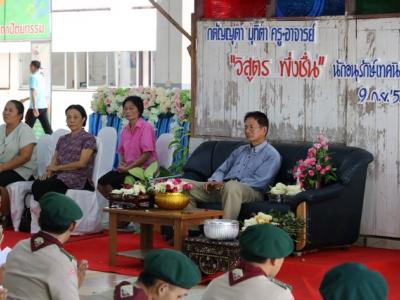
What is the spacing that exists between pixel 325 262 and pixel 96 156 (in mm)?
2702

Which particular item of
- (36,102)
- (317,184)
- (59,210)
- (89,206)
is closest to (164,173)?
(89,206)

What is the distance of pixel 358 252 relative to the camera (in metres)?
8.09

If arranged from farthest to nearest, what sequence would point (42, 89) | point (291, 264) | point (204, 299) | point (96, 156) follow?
point (42, 89), point (96, 156), point (291, 264), point (204, 299)

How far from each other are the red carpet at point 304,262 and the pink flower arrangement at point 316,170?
0.57m

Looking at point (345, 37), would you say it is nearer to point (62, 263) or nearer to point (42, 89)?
point (62, 263)

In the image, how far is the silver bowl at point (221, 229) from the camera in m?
7.04

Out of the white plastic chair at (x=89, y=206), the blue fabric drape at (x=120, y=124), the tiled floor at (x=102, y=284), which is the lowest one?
the tiled floor at (x=102, y=284)

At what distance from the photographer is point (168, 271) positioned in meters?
3.21

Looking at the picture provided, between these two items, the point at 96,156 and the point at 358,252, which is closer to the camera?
the point at 358,252

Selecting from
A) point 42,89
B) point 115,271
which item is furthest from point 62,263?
point 42,89

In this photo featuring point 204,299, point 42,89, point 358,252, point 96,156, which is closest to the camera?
point 204,299

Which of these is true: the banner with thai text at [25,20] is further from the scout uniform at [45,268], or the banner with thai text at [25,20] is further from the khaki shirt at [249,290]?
the khaki shirt at [249,290]

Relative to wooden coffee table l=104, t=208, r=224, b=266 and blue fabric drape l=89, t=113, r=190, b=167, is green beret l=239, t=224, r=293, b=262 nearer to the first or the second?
wooden coffee table l=104, t=208, r=224, b=266

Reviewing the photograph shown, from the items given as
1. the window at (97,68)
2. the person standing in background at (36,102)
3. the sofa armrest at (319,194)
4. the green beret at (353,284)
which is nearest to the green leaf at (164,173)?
the sofa armrest at (319,194)
